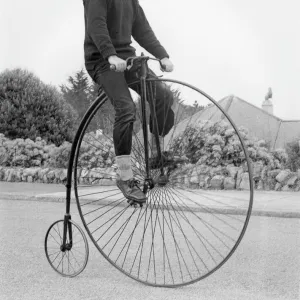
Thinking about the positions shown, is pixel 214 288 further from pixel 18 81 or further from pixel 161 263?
pixel 18 81

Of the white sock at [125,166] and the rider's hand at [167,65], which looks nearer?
the white sock at [125,166]

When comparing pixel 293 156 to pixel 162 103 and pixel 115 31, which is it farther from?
pixel 115 31

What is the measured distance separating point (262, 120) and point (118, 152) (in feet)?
28.0

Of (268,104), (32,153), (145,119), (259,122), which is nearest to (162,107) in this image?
(145,119)

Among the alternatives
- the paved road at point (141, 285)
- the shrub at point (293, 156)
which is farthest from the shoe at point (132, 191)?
the shrub at point (293, 156)

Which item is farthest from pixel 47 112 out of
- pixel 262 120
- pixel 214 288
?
pixel 214 288

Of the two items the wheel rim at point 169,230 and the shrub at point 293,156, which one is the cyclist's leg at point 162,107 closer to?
the wheel rim at point 169,230

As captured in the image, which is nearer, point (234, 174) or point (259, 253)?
point (259, 253)

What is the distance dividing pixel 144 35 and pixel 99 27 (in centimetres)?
48

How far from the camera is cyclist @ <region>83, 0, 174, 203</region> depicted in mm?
3604

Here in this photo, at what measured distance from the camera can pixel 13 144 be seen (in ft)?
41.6

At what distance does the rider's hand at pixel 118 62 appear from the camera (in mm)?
3512

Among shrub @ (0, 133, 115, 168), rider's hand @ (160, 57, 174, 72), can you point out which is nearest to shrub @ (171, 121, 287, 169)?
shrub @ (0, 133, 115, 168)

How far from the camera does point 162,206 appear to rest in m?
3.91
